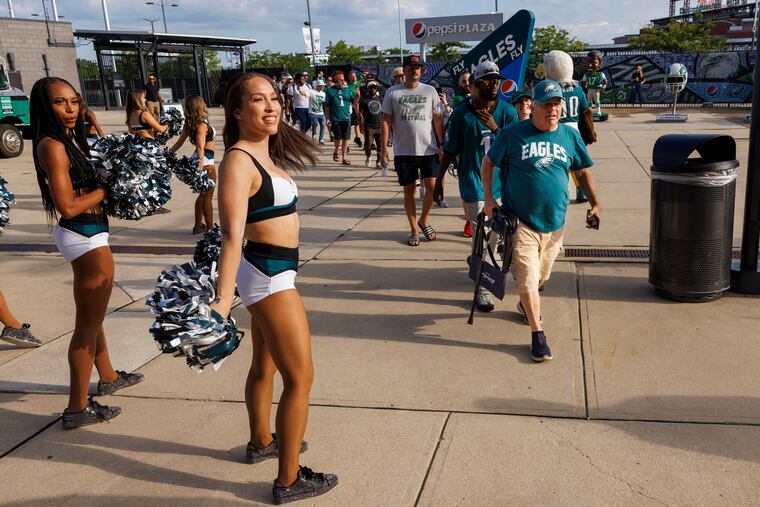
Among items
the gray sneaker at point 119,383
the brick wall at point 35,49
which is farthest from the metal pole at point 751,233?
the brick wall at point 35,49

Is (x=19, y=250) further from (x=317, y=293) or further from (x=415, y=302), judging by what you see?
(x=415, y=302)

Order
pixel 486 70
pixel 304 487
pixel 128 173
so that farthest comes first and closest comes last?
1. pixel 486 70
2. pixel 128 173
3. pixel 304 487

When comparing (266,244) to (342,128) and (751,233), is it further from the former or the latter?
(342,128)

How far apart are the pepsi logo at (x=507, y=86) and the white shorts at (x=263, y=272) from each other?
4.32 meters

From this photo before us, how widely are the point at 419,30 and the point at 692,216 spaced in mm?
13704

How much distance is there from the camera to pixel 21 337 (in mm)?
4602

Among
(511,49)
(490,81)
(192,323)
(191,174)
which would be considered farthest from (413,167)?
(192,323)

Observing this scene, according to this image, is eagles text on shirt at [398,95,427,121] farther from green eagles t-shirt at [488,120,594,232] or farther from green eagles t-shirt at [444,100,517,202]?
green eagles t-shirt at [488,120,594,232]

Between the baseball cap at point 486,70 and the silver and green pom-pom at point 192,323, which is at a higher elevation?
the baseball cap at point 486,70

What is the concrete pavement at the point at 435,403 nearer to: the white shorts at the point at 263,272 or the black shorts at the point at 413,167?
the white shorts at the point at 263,272

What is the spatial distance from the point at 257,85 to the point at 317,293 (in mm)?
3223

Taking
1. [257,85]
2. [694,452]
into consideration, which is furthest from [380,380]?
[257,85]

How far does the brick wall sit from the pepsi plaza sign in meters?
24.1

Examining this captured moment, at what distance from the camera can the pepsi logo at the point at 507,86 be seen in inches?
249
